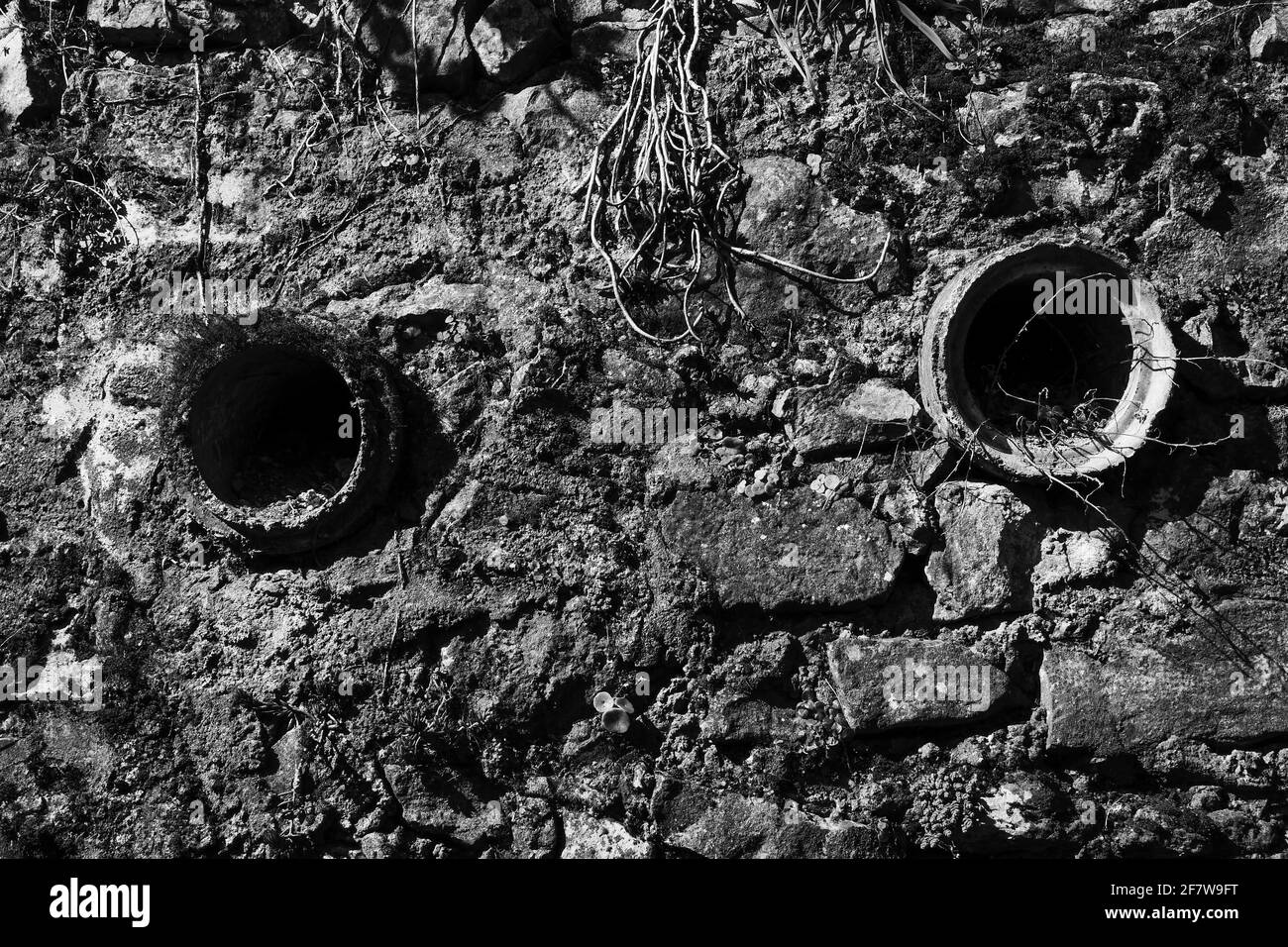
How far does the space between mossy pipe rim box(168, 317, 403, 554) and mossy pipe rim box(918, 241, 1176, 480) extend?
5.72 feet

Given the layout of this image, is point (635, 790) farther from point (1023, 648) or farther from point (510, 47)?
point (510, 47)

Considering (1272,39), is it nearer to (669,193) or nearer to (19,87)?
(669,193)

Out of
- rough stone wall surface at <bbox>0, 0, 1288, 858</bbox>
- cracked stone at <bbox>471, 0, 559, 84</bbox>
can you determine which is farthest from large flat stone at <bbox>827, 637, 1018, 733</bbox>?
cracked stone at <bbox>471, 0, 559, 84</bbox>

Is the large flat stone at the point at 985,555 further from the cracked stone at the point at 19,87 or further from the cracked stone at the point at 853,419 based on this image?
the cracked stone at the point at 19,87

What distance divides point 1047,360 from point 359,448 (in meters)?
2.29

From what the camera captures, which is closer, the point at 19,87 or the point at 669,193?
the point at 669,193

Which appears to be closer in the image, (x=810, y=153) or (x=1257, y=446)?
(x=1257, y=446)

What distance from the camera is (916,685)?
11.1 feet

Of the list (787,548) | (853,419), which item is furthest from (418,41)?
(787,548)

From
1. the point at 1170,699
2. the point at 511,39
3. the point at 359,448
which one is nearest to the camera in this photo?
the point at 1170,699

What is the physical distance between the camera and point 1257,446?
345 cm

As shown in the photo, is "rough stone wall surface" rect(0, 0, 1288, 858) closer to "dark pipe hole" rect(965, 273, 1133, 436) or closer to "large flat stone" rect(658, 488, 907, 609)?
"large flat stone" rect(658, 488, 907, 609)

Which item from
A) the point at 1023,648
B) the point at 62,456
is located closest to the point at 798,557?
the point at 1023,648

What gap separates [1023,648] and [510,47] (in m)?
2.67
